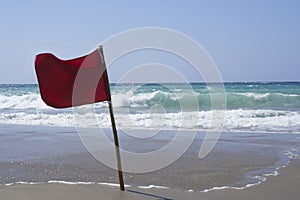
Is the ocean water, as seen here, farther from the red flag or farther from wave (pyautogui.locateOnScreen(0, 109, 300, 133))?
the red flag

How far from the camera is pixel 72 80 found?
4625 mm

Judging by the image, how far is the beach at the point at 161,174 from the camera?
16.0ft

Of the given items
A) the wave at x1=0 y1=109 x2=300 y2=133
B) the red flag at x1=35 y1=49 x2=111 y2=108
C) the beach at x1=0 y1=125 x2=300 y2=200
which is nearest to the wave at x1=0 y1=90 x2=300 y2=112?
the wave at x1=0 y1=109 x2=300 y2=133

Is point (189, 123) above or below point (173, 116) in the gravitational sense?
above

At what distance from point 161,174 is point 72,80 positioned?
2.06 m

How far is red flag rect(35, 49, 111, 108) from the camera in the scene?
4.46m

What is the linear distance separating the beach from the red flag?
111 centimetres

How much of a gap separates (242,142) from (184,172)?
3.29m

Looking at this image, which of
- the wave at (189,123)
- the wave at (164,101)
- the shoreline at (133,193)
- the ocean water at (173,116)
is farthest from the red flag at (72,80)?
the wave at (164,101)

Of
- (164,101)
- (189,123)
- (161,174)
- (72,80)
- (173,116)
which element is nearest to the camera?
(72,80)

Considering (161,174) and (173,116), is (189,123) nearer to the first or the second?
A: (173,116)

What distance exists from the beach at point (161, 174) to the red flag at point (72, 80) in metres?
1.11

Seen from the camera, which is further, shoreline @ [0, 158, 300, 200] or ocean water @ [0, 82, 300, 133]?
ocean water @ [0, 82, 300, 133]

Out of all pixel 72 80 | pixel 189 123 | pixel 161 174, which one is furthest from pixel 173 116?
pixel 72 80
